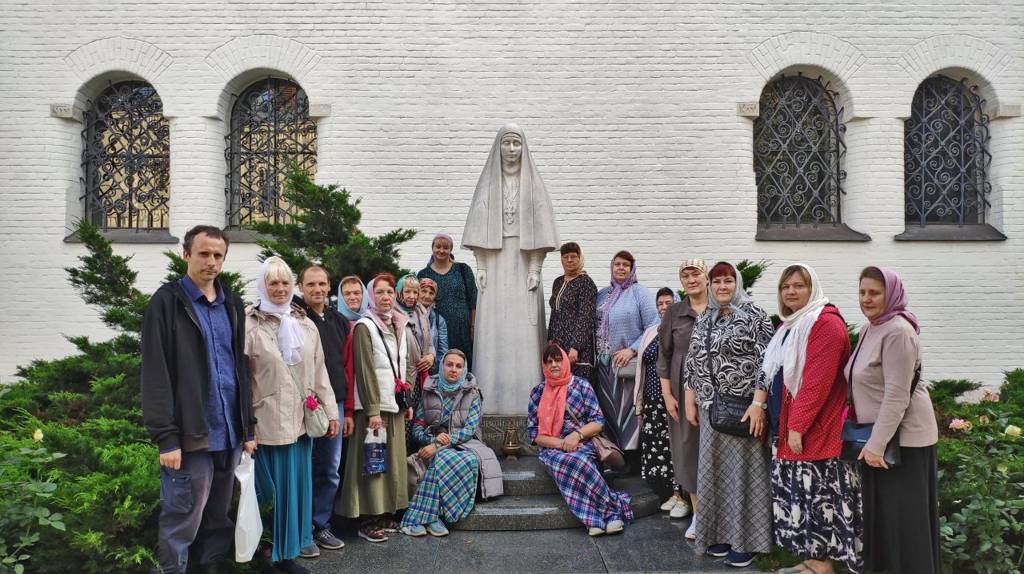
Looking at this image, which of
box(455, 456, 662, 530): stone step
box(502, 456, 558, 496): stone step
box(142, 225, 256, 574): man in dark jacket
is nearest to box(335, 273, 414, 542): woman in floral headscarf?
box(455, 456, 662, 530): stone step

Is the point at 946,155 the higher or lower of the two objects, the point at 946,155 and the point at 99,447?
the higher

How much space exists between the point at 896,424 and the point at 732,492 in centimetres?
112

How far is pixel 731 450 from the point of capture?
4.27 metres

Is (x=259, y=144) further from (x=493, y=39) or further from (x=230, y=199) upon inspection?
(x=493, y=39)

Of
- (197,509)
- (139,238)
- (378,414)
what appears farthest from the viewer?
(139,238)

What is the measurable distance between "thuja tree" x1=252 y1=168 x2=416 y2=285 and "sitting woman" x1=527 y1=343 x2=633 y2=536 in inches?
76.1

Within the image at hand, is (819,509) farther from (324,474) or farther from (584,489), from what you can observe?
(324,474)

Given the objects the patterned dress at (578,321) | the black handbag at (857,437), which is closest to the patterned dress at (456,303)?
the patterned dress at (578,321)

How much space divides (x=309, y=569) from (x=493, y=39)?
675 cm

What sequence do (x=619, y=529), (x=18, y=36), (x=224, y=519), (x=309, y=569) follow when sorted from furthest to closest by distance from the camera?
(x=18, y=36) < (x=619, y=529) < (x=309, y=569) < (x=224, y=519)

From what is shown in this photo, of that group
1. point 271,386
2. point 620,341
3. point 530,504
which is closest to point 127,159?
point 271,386

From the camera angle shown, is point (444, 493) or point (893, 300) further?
point (444, 493)

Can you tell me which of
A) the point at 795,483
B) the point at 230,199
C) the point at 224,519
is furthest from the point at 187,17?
the point at 795,483

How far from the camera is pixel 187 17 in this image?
8844 millimetres
